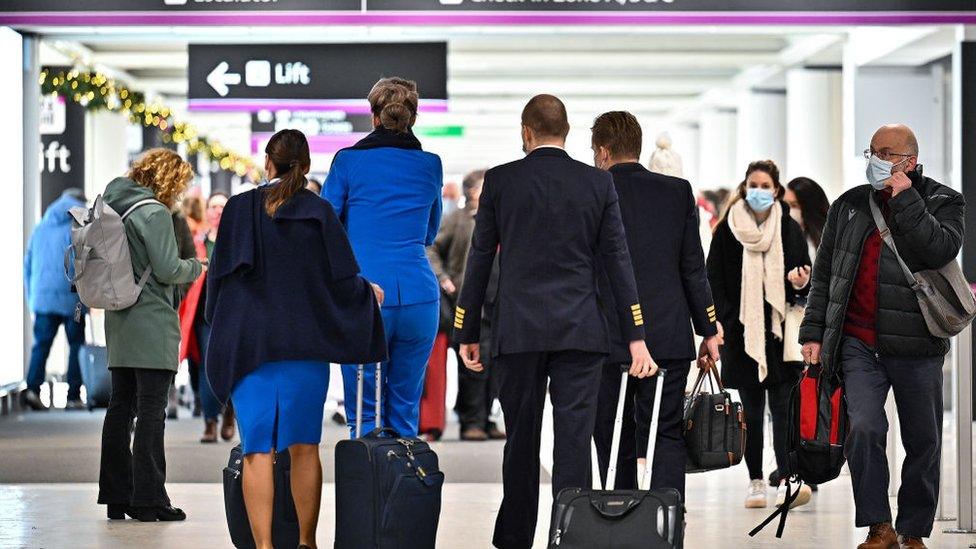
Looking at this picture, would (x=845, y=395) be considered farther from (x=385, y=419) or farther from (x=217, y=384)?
(x=217, y=384)

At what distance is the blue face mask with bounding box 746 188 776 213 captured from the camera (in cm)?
774

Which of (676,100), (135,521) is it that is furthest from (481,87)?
(135,521)

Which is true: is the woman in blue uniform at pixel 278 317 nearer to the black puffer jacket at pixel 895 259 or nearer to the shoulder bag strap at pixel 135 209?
the shoulder bag strap at pixel 135 209

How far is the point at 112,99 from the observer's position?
17609 mm

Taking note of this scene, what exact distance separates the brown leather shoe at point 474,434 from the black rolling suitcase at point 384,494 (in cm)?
529

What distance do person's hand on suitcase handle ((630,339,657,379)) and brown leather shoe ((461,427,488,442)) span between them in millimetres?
5291

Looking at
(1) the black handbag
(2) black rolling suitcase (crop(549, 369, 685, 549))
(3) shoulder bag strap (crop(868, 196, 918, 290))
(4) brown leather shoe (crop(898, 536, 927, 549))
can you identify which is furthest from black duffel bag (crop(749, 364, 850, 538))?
(2) black rolling suitcase (crop(549, 369, 685, 549))

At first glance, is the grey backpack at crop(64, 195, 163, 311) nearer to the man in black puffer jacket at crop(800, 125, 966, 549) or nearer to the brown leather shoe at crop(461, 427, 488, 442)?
the man in black puffer jacket at crop(800, 125, 966, 549)

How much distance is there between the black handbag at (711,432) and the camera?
20.4 ft

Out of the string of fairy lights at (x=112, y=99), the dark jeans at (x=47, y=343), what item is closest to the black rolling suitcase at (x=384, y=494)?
the dark jeans at (x=47, y=343)

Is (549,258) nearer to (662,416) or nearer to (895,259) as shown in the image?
(662,416)

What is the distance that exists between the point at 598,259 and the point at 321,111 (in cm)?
1218

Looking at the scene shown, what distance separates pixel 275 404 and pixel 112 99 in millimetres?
12730

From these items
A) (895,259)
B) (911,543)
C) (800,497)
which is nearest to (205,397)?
(800,497)
